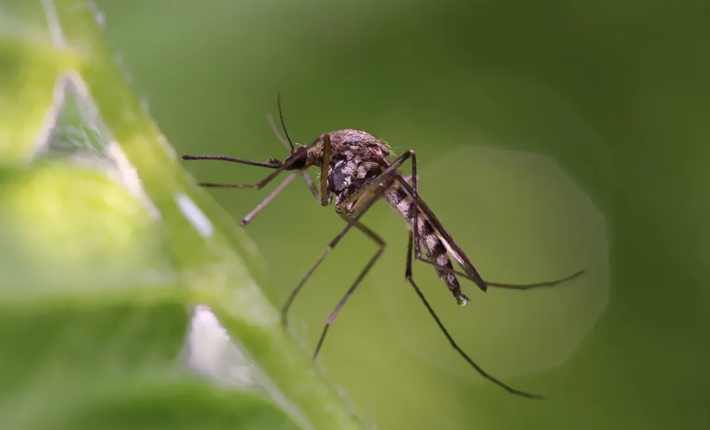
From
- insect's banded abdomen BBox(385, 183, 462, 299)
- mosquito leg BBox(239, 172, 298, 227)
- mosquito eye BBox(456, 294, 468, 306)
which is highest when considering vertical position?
mosquito leg BBox(239, 172, 298, 227)

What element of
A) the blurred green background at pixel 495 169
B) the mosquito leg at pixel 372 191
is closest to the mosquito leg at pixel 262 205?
the mosquito leg at pixel 372 191

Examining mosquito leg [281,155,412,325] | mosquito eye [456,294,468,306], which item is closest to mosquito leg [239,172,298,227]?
mosquito leg [281,155,412,325]

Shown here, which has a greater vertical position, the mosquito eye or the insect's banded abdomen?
the insect's banded abdomen

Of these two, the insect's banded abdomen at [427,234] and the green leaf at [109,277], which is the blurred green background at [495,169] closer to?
the insect's banded abdomen at [427,234]

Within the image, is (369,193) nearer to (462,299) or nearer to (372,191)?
(372,191)

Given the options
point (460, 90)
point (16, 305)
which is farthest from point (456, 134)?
point (16, 305)

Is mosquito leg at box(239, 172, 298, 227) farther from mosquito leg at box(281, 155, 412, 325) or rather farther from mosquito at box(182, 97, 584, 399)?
mosquito leg at box(281, 155, 412, 325)

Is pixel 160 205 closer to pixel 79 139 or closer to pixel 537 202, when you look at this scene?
pixel 79 139
